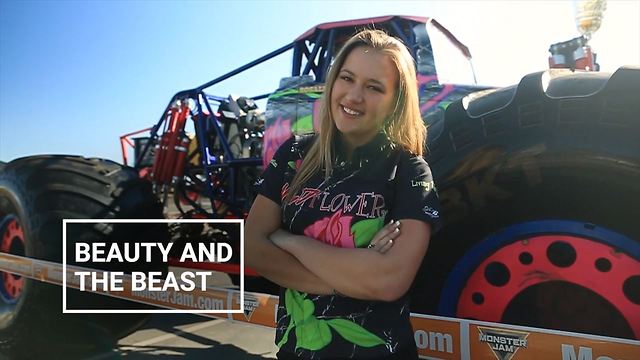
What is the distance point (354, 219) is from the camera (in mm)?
1465

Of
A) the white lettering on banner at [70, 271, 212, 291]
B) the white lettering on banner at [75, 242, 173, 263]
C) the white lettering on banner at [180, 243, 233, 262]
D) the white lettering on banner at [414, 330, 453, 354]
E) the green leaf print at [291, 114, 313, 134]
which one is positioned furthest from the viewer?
the white lettering on banner at [180, 243, 233, 262]

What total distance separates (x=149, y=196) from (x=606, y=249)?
337 centimetres

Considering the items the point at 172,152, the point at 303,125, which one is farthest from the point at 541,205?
the point at 172,152

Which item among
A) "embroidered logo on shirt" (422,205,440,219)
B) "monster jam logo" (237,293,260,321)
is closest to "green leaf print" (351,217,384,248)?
"embroidered logo on shirt" (422,205,440,219)

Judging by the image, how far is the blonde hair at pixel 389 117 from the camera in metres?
1.51

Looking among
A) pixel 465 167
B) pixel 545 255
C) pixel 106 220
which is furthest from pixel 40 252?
pixel 545 255

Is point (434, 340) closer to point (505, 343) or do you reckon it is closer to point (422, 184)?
point (505, 343)

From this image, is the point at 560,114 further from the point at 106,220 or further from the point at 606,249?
the point at 106,220

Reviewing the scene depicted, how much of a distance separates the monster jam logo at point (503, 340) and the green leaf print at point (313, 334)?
25.6 inches

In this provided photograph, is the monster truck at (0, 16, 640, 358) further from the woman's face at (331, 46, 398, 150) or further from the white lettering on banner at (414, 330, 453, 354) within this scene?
the woman's face at (331, 46, 398, 150)

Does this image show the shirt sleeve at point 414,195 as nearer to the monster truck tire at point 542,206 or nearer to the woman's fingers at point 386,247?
the woman's fingers at point 386,247

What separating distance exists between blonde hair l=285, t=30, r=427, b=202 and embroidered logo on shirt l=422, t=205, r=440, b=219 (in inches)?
8.0

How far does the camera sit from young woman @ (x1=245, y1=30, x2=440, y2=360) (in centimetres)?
139

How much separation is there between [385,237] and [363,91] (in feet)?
1.35
